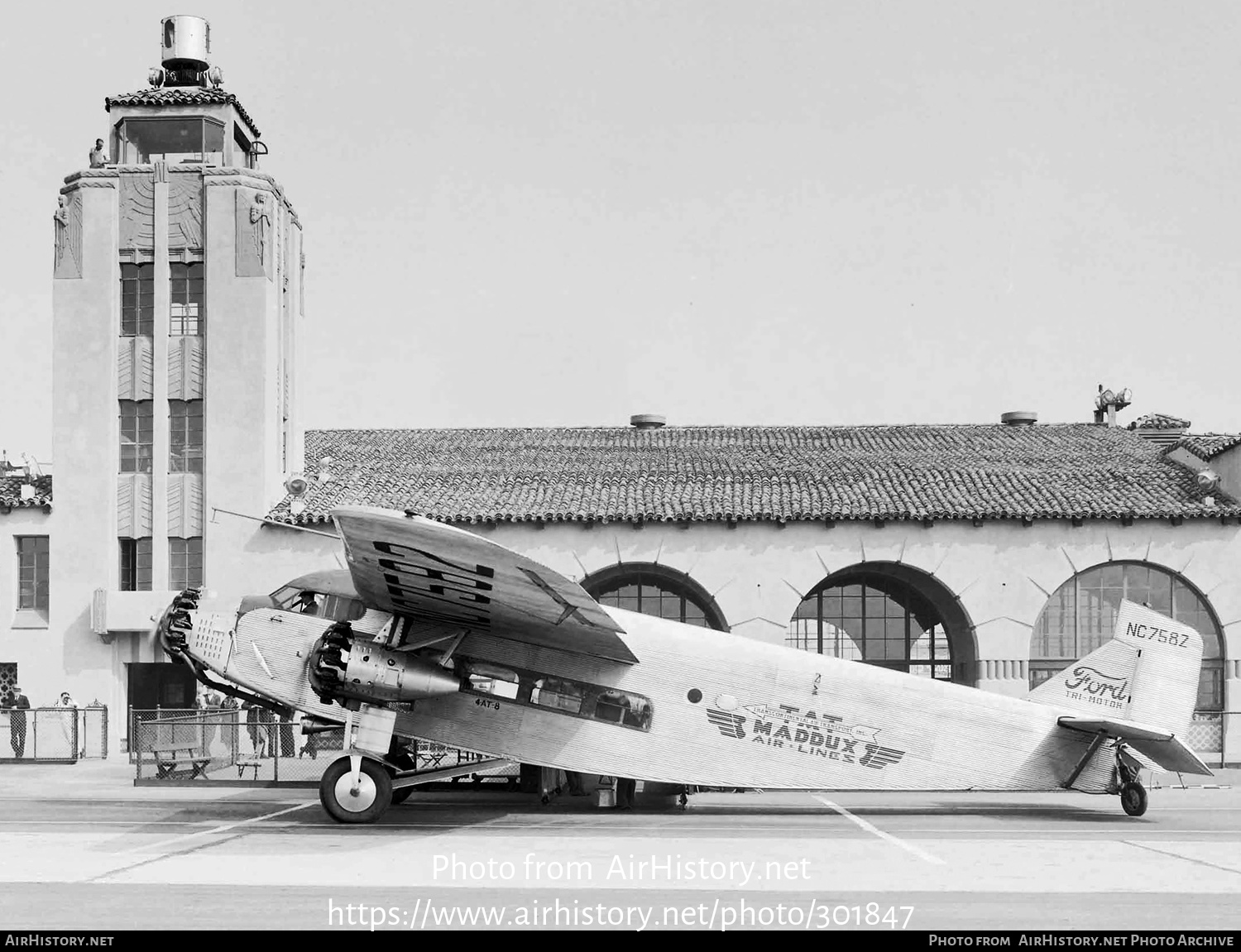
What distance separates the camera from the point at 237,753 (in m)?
25.5

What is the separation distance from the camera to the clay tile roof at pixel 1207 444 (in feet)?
107

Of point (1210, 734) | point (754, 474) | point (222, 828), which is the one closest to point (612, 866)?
point (222, 828)

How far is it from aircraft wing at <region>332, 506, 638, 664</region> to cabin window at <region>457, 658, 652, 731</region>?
44 cm

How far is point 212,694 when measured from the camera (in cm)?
3062

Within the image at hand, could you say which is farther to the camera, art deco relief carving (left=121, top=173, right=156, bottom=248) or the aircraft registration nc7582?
art deco relief carving (left=121, top=173, right=156, bottom=248)

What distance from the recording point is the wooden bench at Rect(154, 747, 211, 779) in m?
23.8

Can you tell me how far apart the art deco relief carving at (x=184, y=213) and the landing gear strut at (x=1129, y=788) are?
22.5 meters

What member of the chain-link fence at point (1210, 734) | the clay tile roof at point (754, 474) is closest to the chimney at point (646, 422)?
the clay tile roof at point (754, 474)

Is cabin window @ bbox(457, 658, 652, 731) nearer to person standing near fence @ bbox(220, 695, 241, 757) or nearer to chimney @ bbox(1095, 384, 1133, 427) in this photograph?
person standing near fence @ bbox(220, 695, 241, 757)

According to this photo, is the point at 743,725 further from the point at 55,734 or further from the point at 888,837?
the point at 55,734

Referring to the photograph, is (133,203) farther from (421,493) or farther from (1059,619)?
(1059,619)

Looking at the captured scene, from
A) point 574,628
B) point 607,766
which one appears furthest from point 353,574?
point 607,766

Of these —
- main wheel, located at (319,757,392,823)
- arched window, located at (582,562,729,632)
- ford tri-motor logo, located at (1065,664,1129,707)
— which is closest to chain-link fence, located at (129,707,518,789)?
main wheel, located at (319,757,392,823)

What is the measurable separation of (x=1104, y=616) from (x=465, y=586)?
68.5 ft
